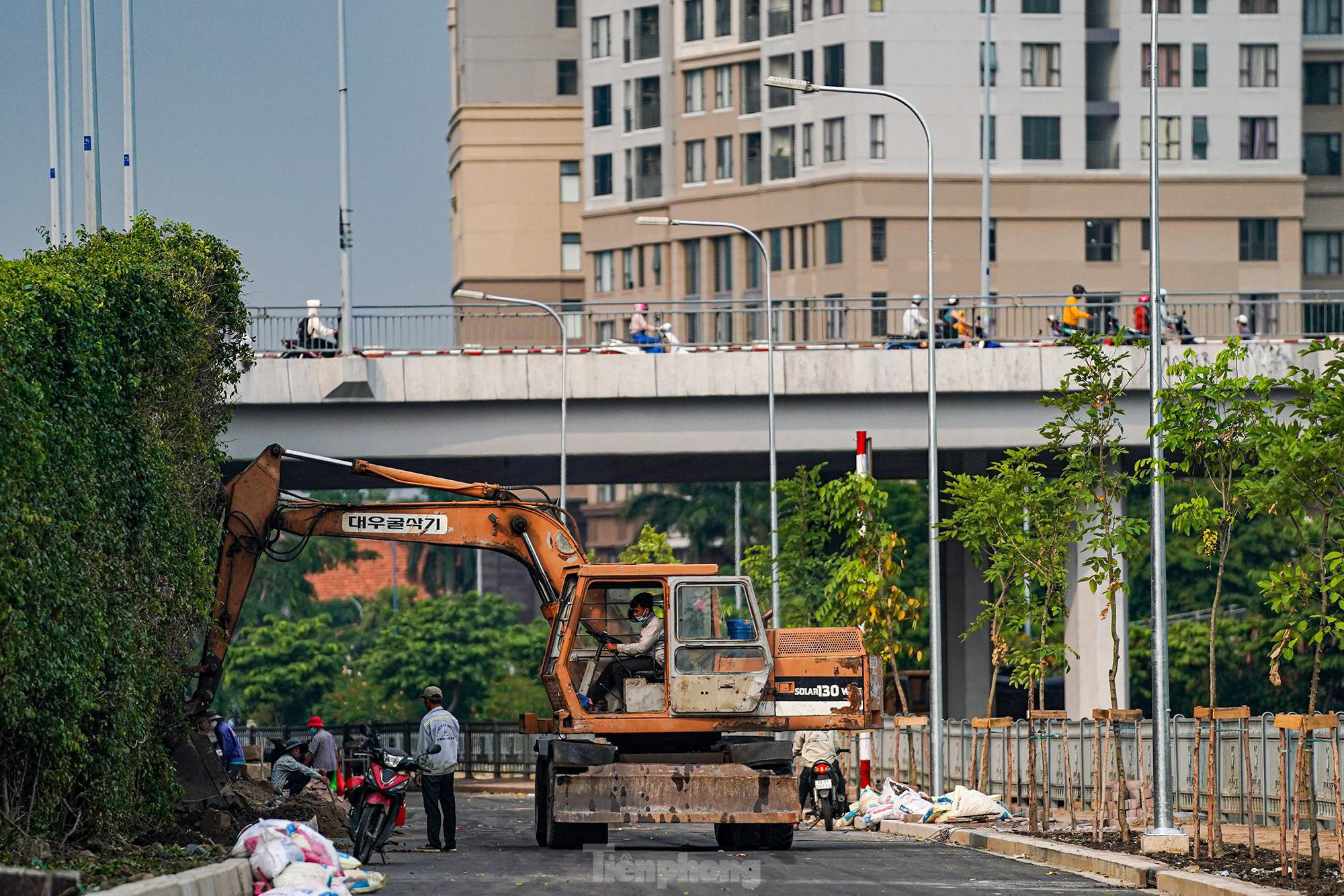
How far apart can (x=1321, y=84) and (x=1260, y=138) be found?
6937 millimetres

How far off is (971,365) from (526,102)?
218 ft

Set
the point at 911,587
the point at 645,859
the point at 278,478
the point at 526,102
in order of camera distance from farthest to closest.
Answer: the point at 526,102 → the point at 911,587 → the point at 278,478 → the point at 645,859

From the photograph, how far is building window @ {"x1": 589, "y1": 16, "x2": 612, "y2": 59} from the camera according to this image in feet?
329

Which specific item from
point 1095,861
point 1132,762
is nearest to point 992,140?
point 1132,762

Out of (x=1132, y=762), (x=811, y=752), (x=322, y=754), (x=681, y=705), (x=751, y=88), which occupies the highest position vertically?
(x=751, y=88)

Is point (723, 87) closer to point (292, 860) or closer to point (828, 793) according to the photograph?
point (828, 793)

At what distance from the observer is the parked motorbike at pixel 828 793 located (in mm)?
29375

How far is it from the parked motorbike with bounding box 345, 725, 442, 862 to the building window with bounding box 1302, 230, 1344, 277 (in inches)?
3138

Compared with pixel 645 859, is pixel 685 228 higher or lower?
higher

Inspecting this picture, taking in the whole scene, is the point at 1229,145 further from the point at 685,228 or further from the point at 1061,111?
the point at 685,228

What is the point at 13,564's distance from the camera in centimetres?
1562

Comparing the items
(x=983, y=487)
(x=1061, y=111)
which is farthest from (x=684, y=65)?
(x=983, y=487)

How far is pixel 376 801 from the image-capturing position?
20.3m

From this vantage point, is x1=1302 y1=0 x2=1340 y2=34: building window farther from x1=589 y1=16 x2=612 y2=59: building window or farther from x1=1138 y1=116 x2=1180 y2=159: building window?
x1=589 y1=16 x2=612 y2=59: building window
